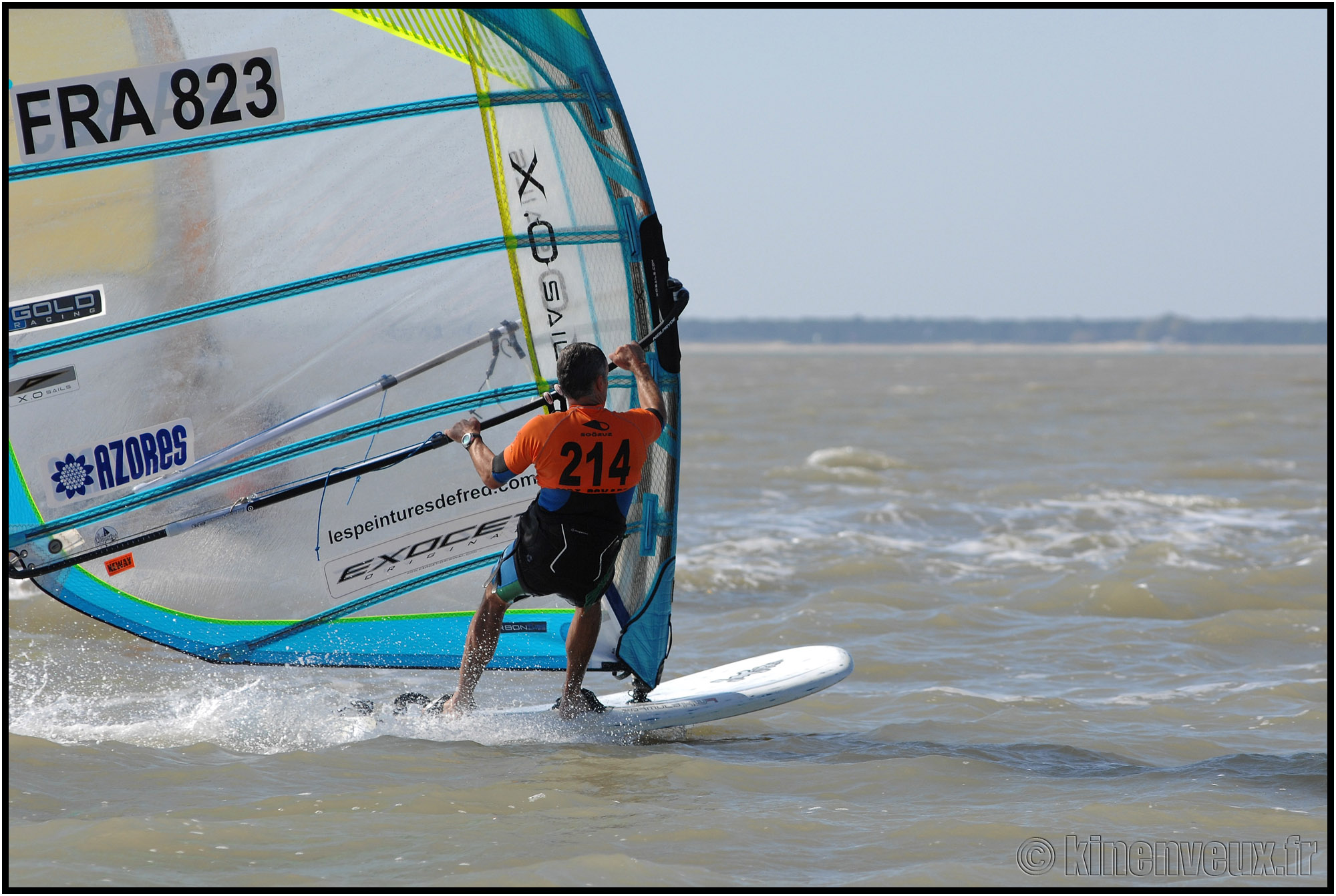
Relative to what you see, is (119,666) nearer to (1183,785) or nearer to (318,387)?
(318,387)

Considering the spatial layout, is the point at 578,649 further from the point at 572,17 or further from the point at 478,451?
the point at 572,17

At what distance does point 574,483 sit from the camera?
11.9 ft

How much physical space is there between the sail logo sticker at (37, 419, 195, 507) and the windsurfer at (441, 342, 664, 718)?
87 cm

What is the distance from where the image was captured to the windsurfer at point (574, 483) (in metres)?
3.55

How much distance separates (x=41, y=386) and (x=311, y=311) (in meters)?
0.77

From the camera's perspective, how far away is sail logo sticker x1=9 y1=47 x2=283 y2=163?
3494 millimetres

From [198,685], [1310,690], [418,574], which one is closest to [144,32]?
[418,574]

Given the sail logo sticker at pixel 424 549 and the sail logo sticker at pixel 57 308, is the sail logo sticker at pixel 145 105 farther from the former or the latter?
the sail logo sticker at pixel 424 549

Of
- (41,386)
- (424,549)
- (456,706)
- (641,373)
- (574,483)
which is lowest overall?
(456,706)

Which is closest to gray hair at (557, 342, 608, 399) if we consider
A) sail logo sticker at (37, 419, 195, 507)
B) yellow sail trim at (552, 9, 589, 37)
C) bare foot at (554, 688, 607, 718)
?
yellow sail trim at (552, 9, 589, 37)

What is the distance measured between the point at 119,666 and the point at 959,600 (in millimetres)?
4039

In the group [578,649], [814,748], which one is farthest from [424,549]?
[814,748]

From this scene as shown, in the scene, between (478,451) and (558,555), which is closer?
(478,451)

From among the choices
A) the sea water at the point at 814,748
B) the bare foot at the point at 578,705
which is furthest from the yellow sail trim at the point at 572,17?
the sea water at the point at 814,748
